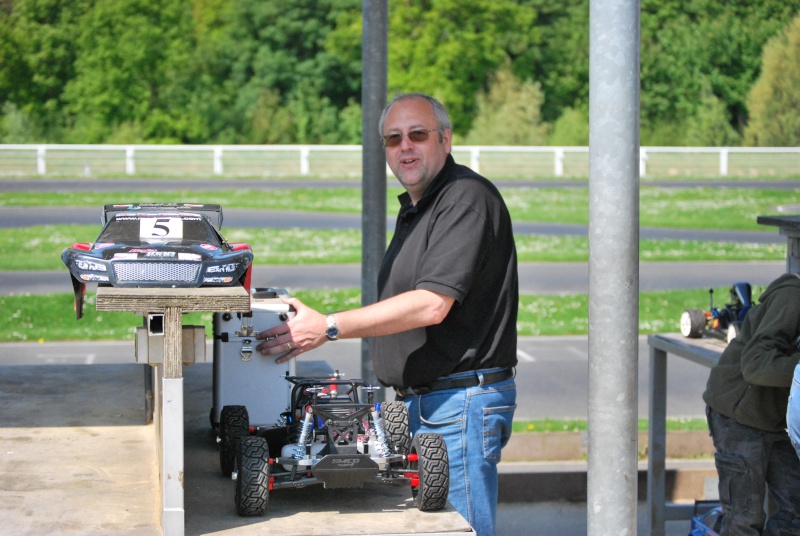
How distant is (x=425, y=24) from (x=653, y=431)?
125 ft

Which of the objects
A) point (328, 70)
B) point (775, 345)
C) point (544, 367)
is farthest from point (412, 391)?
point (328, 70)

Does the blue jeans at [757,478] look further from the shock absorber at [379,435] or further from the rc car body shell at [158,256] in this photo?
the rc car body shell at [158,256]

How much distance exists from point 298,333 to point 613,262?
925 millimetres

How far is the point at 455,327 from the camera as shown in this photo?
364cm

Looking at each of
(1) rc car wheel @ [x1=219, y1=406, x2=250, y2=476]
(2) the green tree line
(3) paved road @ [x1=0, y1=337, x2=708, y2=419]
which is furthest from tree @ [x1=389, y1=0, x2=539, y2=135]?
(1) rc car wheel @ [x1=219, y1=406, x2=250, y2=476]

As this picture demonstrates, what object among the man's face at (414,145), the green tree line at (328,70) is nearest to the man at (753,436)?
the man's face at (414,145)

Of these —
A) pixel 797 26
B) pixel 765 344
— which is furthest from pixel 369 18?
pixel 797 26

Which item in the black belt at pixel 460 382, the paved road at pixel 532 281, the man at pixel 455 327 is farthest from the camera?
the paved road at pixel 532 281

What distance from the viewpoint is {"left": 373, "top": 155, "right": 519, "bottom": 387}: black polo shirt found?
3.50 meters

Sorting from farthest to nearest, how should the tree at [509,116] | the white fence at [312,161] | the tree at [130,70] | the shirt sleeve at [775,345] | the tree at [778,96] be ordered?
1. the tree at [130,70]
2. the tree at [509,116]
3. the tree at [778,96]
4. the white fence at [312,161]
5. the shirt sleeve at [775,345]

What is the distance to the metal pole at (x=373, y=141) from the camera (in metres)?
5.61

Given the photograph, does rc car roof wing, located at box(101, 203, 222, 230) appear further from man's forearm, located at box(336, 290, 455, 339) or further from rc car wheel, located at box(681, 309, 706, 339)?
rc car wheel, located at box(681, 309, 706, 339)

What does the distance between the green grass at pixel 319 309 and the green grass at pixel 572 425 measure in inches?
215

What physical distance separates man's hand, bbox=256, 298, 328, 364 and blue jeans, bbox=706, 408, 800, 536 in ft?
7.30
